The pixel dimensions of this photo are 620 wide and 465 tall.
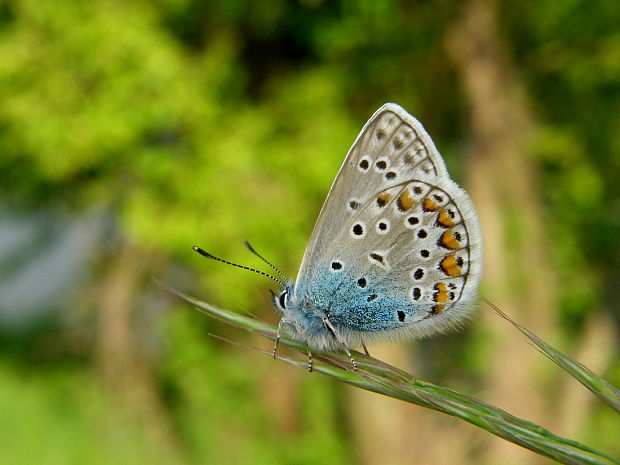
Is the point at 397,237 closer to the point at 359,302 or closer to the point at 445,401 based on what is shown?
the point at 359,302

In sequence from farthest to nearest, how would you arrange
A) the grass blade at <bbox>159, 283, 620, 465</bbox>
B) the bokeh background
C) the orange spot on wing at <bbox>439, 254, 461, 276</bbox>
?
the bokeh background, the orange spot on wing at <bbox>439, 254, 461, 276</bbox>, the grass blade at <bbox>159, 283, 620, 465</bbox>

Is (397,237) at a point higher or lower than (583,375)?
higher

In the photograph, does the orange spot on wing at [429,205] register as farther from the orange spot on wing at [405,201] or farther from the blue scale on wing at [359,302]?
the blue scale on wing at [359,302]

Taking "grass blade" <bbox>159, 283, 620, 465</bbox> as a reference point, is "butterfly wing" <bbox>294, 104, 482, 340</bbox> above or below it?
above

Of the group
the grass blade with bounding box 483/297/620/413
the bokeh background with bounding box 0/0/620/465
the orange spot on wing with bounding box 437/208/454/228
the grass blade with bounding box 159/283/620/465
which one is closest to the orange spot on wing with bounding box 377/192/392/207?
the orange spot on wing with bounding box 437/208/454/228

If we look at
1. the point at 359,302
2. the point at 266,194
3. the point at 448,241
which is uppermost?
the point at 266,194

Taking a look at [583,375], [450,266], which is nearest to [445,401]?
[583,375]

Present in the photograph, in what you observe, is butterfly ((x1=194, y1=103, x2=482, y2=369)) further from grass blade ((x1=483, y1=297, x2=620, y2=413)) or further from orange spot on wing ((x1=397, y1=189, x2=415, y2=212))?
grass blade ((x1=483, y1=297, x2=620, y2=413))

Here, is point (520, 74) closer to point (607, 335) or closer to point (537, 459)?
point (607, 335)
